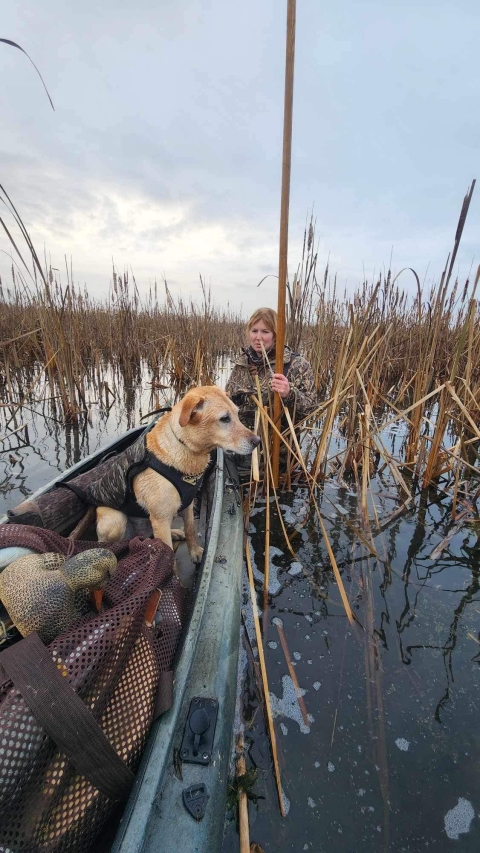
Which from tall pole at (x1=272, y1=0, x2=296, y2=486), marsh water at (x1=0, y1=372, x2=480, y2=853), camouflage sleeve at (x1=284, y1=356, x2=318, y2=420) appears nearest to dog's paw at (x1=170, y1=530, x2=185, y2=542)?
marsh water at (x1=0, y1=372, x2=480, y2=853)

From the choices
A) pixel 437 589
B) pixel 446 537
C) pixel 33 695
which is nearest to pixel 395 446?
→ pixel 446 537

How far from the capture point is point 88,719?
0.97 metres

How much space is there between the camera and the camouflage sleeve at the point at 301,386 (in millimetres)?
4348

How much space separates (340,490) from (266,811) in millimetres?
3269

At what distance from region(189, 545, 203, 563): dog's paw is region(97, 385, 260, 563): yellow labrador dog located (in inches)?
0.4

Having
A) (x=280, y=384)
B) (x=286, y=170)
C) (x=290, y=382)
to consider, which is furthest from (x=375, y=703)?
(x=286, y=170)

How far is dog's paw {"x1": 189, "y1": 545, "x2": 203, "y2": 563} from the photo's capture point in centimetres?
285

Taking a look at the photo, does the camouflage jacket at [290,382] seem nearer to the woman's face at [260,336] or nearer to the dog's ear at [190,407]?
the woman's face at [260,336]

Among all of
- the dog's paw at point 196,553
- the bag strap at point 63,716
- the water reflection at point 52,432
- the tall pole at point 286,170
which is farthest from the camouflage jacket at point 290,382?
the bag strap at point 63,716

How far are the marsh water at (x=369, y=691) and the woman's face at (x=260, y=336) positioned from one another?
82.9 inches

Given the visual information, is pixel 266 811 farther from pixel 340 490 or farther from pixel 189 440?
pixel 340 490

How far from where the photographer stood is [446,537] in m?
3.45

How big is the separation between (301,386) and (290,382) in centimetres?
17

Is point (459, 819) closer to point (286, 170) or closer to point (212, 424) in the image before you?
point (212, 424)
